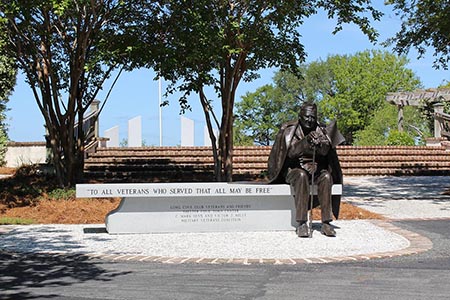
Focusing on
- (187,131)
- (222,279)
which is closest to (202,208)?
(222,279)

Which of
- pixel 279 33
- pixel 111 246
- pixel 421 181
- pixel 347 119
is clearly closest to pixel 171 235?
pixel 111 246

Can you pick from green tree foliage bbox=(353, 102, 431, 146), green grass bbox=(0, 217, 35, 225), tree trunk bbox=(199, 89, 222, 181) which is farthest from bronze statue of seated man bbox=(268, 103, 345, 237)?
green tree foliage bbox=(353, 102, 431, 146)

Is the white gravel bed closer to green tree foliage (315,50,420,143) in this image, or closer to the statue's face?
the statue's face

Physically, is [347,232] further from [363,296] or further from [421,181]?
[421,181]

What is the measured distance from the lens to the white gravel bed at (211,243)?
8.55 m

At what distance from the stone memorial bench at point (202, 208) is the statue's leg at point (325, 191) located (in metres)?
0.32

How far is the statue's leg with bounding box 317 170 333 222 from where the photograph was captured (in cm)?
980

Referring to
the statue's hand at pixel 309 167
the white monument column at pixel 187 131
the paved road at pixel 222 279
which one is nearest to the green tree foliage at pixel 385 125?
the white monument column at pixel 187 131

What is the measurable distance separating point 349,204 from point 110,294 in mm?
9070

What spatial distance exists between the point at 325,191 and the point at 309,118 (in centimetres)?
112

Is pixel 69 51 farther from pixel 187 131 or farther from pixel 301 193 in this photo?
pixel 187 131

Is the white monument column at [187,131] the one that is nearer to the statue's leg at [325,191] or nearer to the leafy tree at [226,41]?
the leafy tree at [226,41]

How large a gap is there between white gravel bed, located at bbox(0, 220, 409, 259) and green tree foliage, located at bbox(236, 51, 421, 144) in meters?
49.0

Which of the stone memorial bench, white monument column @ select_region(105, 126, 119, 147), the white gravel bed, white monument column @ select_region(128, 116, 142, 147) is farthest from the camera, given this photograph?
white monument column @ select_region(128, 116, 142, 147)
